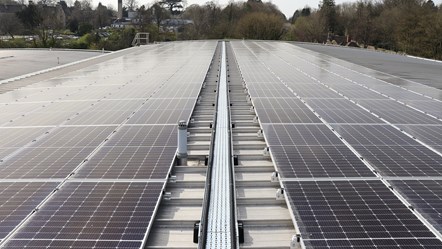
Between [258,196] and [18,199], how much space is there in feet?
14.6

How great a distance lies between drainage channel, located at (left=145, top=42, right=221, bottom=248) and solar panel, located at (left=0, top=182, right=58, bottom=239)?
2.11 metres

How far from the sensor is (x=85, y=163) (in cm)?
861

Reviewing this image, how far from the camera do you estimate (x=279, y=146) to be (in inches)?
385

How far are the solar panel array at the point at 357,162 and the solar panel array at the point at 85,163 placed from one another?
272 cm

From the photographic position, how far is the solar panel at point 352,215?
5.72 m

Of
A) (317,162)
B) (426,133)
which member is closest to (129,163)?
(317,162)

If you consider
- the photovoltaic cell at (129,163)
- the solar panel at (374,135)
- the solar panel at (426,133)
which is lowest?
the photovoltaic cell at (129,163)

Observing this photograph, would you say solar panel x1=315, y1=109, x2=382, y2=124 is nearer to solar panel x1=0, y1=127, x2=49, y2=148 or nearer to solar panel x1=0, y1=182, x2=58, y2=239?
solar panel x1=0, y1=182, x2=58, y2=239

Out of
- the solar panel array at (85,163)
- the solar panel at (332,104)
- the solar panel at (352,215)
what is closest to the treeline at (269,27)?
the solar panel array at (85,163)

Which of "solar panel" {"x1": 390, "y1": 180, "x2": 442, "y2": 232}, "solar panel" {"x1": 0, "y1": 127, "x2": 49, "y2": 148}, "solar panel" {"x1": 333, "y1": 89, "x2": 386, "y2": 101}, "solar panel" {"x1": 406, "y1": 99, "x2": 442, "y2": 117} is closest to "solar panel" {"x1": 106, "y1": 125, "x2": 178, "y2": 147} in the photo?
"solar panel" {"x1": 0, "y1": 127, "x2": 49, "y2": 148}

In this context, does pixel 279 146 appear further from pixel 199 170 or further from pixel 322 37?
pixel 322 37

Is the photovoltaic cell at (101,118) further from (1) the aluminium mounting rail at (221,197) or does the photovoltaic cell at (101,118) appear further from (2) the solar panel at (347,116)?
(2) the solar panel at (347,116)

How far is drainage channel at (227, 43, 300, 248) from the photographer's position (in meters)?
6.46

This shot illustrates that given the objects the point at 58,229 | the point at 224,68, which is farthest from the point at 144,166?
the point at 224,68
